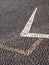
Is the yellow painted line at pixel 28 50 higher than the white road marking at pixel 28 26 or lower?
higher

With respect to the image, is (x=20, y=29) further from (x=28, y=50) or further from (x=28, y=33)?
(x=28, y=50)

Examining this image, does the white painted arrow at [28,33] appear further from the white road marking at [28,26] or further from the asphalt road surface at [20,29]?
the asphalt road surface at [20,29]

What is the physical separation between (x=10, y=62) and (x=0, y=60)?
0.86 ft

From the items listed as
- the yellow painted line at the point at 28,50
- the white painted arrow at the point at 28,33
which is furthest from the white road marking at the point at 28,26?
the yellow painted line at the point at 28,50

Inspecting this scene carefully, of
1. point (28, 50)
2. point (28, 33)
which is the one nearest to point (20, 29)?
point (28, 33)

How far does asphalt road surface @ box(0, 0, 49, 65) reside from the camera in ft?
13.1

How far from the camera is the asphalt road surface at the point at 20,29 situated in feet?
13.1

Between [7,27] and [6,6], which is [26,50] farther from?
[6,6]

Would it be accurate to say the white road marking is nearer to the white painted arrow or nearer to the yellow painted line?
the white painted arrow

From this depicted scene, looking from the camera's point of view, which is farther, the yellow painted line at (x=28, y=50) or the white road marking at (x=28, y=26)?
the white road marking at (x=28, y=26)

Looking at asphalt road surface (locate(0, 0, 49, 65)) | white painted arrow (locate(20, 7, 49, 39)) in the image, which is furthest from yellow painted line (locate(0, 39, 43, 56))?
white painted arrow (locate(20, 7, 49, 39))

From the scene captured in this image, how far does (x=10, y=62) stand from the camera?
393 centimetres

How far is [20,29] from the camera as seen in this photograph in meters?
5.37

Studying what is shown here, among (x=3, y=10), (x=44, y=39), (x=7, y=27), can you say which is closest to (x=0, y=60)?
(x=44, y=39)
